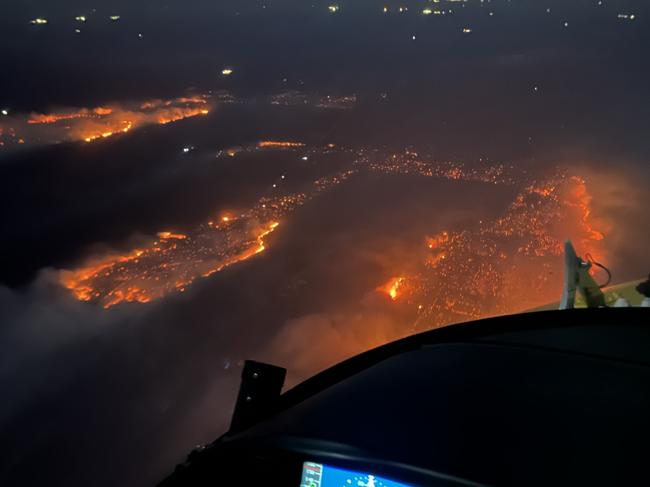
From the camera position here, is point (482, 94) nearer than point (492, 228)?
No

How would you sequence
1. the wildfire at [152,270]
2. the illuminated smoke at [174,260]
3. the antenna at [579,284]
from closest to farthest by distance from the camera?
the antenna at [579,284], the wildfire at [152,270], the illuminated smoke at [174,260]

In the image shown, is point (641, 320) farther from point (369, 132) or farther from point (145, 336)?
point (369, 132)

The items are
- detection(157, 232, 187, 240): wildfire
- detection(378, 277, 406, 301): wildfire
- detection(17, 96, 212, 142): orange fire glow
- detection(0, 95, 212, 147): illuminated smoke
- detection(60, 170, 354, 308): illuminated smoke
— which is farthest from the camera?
detection(17, 96, 212, 142): orange fire glow

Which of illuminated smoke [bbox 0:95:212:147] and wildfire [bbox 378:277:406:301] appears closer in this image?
wildfire [bbox 378:277:406:301]

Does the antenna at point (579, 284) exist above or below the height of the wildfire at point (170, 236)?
above

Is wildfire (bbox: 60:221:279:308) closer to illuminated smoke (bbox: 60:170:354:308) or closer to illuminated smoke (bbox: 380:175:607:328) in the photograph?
illuminated smoke (bbox: 60:170:354:308)

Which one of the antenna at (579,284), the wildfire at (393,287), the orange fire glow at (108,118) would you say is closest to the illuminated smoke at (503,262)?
the wildfire at (393,287)

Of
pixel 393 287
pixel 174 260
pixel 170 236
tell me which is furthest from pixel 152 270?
pixel 393 287

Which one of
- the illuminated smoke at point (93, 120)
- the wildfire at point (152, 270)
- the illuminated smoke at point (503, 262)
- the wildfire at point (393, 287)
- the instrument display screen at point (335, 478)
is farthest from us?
the illuminated smoke at point (93, 120)

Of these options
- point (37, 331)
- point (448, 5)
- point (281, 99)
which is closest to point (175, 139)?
point (281, 99)

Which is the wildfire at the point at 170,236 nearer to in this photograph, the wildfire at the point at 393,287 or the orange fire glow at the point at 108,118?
the wildfire at the point at 393,287

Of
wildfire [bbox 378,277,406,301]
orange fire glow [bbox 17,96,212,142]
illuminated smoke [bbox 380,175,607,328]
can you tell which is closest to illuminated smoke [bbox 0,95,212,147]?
orange fire glow [bbox 17,96,212,142]
